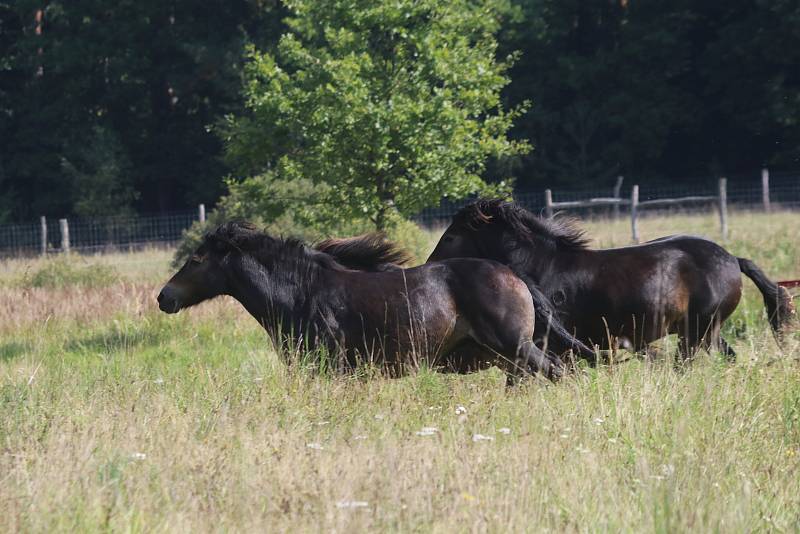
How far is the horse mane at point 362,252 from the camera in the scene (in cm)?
866

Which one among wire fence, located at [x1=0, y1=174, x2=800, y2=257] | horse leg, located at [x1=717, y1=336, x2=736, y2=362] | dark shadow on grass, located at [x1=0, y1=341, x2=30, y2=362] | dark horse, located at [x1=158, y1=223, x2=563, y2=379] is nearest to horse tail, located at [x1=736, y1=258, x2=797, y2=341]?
horse leg, located at [x1=717, y1=336, x2=736, y2=362]

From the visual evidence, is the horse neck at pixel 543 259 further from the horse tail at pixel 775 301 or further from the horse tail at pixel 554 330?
the horse tail at pixel 775 301

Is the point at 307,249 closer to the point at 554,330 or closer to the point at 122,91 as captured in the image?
the point at 554,330

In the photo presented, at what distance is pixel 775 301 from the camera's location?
9172 mm

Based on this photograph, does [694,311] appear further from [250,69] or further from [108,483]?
[250,69]

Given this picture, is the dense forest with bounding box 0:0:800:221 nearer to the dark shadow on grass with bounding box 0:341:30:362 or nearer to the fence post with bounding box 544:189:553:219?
the fence post with bounding box 544:189:553:219

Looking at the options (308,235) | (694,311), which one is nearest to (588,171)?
(308,235)

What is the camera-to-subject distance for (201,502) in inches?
182

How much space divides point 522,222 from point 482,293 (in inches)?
54.4

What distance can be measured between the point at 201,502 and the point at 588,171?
41.1 m

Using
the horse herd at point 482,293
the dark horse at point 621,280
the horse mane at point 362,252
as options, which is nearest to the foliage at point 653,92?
the dark horse at point 621,280

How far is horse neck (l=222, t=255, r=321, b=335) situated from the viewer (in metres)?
8.14

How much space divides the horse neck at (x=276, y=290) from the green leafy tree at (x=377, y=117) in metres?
7.88

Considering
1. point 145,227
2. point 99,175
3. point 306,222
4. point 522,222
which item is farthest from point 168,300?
point 99,175
